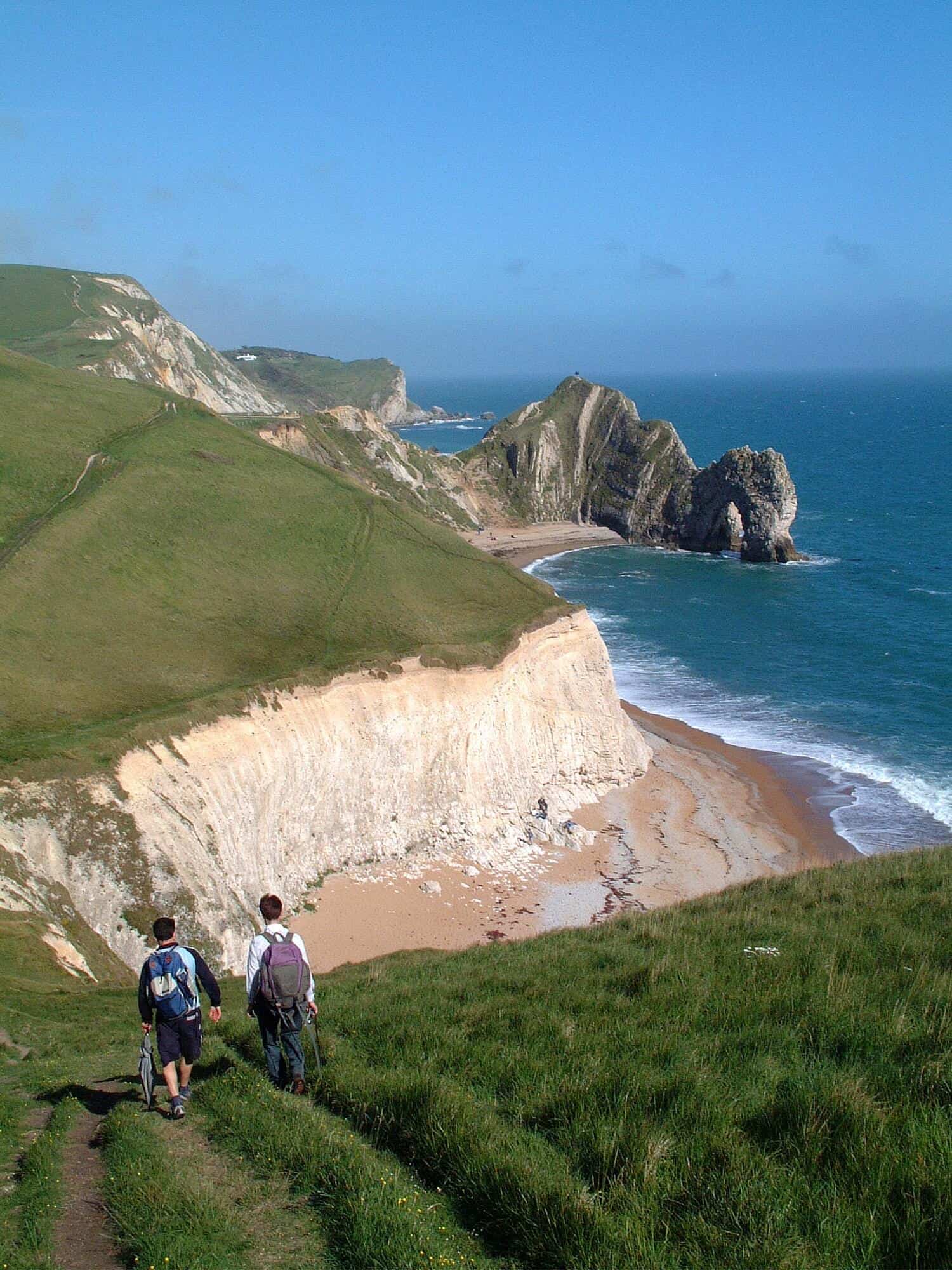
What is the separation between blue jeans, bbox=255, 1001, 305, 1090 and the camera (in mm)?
9906

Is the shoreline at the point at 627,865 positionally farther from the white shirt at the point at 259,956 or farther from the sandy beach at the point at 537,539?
the sandy beach at the point at 537,539

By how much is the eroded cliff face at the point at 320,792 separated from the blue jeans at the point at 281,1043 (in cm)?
1806

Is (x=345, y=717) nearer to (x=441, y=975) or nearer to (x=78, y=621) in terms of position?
(x=78, y=621)

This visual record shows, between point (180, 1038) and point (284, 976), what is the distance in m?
1.35

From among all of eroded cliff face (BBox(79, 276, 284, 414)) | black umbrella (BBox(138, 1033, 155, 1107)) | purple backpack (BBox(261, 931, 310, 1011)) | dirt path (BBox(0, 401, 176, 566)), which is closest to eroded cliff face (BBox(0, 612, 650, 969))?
dirt path (BBox(0, 401, 176, 566))

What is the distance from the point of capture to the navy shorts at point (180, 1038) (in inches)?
392

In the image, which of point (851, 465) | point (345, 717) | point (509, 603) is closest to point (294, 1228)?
point (345, 717)

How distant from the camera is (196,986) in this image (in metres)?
10.5

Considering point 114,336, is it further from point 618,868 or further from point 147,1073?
point 147,1073

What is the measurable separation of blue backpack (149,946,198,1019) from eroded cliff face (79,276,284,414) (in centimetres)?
8866

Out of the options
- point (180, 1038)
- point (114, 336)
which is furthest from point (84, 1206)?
point (114, 336)

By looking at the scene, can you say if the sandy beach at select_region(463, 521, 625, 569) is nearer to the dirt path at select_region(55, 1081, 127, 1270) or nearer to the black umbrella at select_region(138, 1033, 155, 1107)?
the black umbrella at select_region(138, 1033, 155, 1107)

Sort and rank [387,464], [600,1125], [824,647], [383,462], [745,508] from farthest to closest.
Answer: [387,464], [383,462], [745,508], [824,647], [600,1125]

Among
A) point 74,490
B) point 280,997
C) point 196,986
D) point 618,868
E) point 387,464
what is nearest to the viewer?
point 280,997
